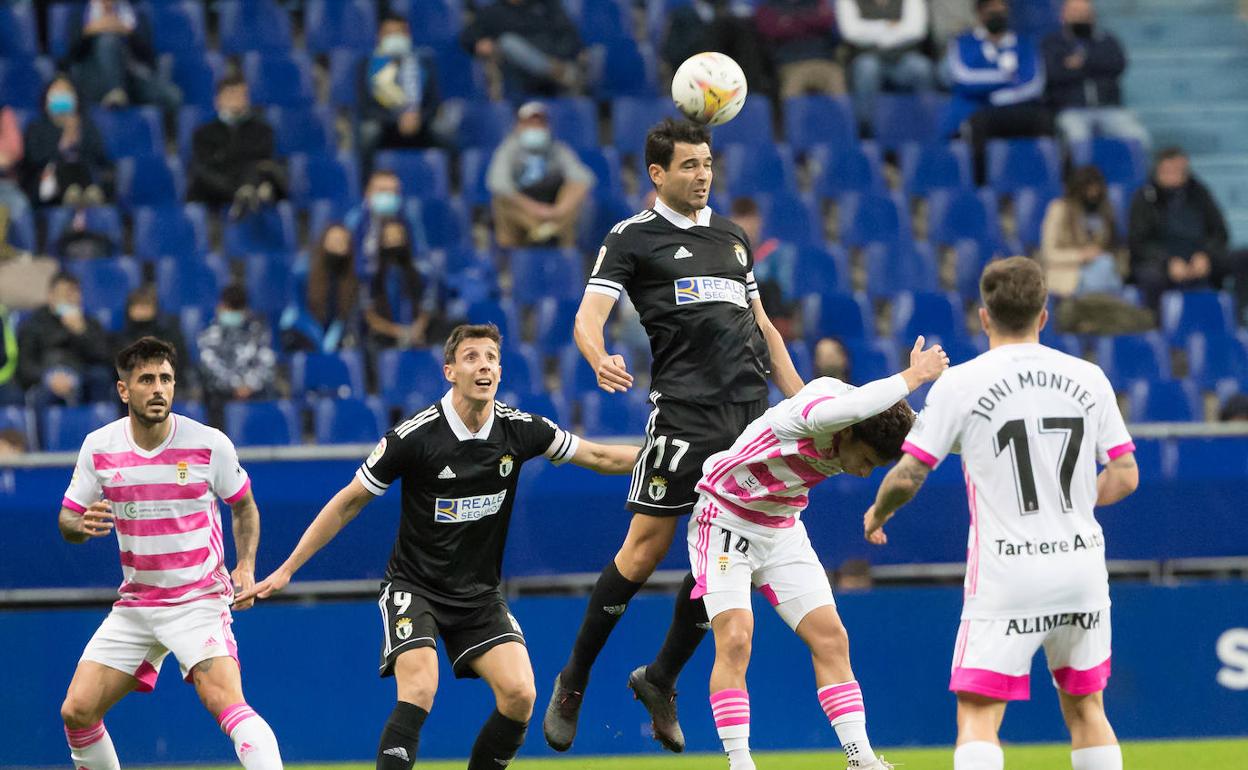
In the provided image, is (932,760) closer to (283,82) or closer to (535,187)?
(535,187)

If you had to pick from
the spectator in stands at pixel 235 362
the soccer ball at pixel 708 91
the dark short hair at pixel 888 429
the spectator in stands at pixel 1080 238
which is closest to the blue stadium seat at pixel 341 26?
the spectator in stands at pixel 235 362

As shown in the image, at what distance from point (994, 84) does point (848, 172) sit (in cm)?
150

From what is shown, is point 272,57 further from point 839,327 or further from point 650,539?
point 650,539

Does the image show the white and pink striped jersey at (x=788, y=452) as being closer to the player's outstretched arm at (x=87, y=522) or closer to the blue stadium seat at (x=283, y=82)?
the player's outstretched arm at (x=87, y=522)

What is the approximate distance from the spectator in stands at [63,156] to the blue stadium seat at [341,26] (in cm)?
224

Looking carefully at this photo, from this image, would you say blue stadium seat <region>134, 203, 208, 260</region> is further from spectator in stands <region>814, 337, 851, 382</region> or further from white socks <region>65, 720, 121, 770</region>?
white socks <region>65, 720, 121, 770</region>

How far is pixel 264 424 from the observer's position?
12141 mm

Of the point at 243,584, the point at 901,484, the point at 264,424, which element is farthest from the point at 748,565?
the point at 264,424

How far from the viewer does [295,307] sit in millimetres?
13070

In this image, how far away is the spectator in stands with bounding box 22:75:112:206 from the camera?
14211 mm

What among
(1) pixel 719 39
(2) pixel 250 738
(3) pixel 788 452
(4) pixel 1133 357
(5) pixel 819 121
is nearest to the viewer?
(3) pixel 788 452

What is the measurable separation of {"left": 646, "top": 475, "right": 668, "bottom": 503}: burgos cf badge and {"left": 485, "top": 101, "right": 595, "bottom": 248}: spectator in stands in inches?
240

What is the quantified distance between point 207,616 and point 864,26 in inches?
364

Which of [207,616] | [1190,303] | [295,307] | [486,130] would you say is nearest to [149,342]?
[207,616]
